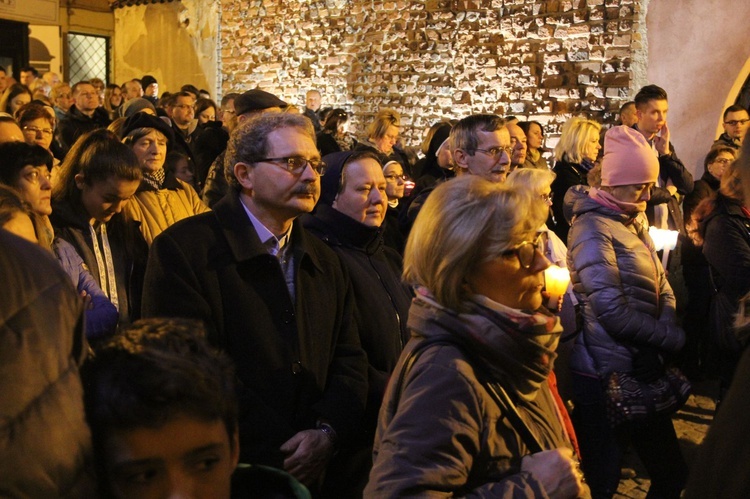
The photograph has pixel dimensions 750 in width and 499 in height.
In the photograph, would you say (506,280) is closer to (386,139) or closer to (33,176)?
(33,176)

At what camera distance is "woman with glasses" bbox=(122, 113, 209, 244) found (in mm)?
4227

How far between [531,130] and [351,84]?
5701 mm

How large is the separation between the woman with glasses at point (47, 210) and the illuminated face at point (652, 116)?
494cm

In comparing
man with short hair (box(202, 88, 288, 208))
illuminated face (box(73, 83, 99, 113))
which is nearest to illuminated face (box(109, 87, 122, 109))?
illuminated face (box(73, 83, 99, 113))

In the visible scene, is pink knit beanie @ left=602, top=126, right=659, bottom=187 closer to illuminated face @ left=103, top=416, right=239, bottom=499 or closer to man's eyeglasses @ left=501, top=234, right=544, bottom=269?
man's eyeglasses @ left=501, top=234, right=544, bottom=269

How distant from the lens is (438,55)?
455 inches

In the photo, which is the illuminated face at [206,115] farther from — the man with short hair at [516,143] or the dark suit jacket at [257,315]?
the dark suit jacket at [257,315]

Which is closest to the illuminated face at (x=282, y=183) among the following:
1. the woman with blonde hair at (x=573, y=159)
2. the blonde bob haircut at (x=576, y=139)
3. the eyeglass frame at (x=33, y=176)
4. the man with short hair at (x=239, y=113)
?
the eyeglass frame at (x=33, y=176)

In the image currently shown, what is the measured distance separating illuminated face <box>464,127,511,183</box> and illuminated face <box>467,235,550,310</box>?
2.47m

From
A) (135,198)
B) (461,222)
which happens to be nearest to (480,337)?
(461,222)

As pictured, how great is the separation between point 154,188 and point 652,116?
4.23 meters

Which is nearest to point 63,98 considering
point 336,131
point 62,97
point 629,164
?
point 62,97

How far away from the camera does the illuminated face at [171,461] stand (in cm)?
116

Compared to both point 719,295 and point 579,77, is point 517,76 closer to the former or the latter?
point 579,77
